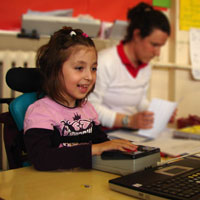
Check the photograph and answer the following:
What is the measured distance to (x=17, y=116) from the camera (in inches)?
35.7

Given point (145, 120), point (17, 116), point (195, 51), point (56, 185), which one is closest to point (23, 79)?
point (17, 116)

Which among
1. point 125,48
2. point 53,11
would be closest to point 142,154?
point 125,48

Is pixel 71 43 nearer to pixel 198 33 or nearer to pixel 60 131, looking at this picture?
pixel 60 131

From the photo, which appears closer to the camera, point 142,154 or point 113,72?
point 142,154

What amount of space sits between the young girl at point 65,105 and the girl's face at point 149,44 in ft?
2.59

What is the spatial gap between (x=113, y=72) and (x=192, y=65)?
91cm

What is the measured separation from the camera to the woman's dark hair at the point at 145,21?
1703 mm

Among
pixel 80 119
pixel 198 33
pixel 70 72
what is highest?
pixel 198 33

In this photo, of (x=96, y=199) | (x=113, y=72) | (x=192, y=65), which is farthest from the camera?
(x=192, y=65)

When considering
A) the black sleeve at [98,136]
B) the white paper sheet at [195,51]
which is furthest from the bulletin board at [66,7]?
the black sleeve at [98,136]

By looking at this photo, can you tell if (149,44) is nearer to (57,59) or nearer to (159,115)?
(159,115)

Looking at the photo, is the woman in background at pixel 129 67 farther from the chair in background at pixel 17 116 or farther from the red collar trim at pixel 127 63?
the chair in background at pixel 17 116

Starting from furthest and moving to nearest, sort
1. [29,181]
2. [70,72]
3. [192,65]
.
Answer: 1. [192,65]
2. [70,72]
3. [29,181]

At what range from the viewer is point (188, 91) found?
2.46 metres
